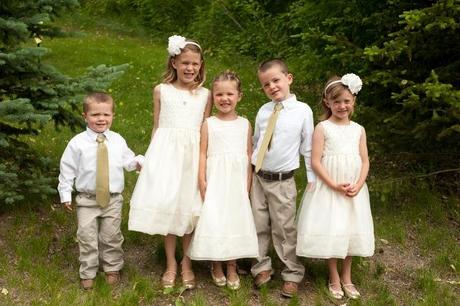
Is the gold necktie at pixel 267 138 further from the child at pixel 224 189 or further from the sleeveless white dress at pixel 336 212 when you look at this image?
the sleeveless white dress at pixel 336 212

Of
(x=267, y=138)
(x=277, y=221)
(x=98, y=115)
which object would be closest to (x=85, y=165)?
(x=98, y=115)

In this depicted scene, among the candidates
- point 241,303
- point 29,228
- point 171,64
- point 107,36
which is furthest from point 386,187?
point 107,36

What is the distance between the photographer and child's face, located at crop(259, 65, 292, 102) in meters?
4.66

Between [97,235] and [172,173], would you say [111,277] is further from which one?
[172,173]

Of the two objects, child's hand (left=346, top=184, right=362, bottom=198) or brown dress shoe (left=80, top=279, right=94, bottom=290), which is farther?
brown dress shoe (left=80, top=279, right=94, bottom=290)

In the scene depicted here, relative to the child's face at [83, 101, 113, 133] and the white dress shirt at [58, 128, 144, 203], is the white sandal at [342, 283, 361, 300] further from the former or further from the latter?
the child's face at [83, 101, 113, 133]

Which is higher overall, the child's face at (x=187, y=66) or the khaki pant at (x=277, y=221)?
the child's face at (x=187, y=66)

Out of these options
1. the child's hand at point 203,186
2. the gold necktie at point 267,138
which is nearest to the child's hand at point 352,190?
the gold necktie at point 267,138

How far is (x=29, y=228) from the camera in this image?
18.7ft

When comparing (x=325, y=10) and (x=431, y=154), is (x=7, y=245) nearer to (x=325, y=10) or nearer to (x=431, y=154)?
(x=431, y=154)

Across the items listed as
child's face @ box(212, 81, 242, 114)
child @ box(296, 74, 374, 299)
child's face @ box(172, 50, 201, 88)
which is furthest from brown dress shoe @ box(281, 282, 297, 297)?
child's face @ box(172, 50, 201, 88)

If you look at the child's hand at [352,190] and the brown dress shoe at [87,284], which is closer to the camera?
the child's hand at [352,190]

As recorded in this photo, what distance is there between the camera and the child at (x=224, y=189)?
4.68m

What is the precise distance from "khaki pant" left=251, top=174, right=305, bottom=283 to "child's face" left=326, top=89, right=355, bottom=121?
0.64 metres
